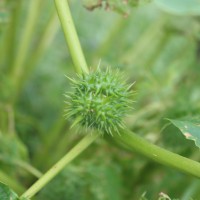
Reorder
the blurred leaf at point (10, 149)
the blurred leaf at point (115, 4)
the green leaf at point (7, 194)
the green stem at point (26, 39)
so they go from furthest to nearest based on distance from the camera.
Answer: the green stem at point (26, 39), the blurred leaf at point (10, 149), the blurred leaf at point (115, 4), the green leaf at point (7, 194)

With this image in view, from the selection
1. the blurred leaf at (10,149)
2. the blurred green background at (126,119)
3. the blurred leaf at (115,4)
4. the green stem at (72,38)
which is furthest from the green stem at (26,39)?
the green stem at (72,38)

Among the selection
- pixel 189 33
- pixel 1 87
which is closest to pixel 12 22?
pixel 1 87

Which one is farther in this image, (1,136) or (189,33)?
(189,33)

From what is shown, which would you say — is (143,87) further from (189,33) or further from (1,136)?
(1,136)

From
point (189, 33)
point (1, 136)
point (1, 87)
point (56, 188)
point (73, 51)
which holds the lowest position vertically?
point (56, 188)

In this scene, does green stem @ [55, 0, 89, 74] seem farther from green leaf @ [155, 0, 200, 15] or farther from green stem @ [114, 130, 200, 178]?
green leaf @ [155, 0, 200, 15]

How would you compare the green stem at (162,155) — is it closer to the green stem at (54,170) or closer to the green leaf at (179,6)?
the green stem at (54,170)

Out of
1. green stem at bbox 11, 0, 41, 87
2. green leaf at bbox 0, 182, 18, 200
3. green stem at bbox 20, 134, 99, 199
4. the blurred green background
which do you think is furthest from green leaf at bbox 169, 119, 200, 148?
green stem at bbox 11, 0, 41, 87
